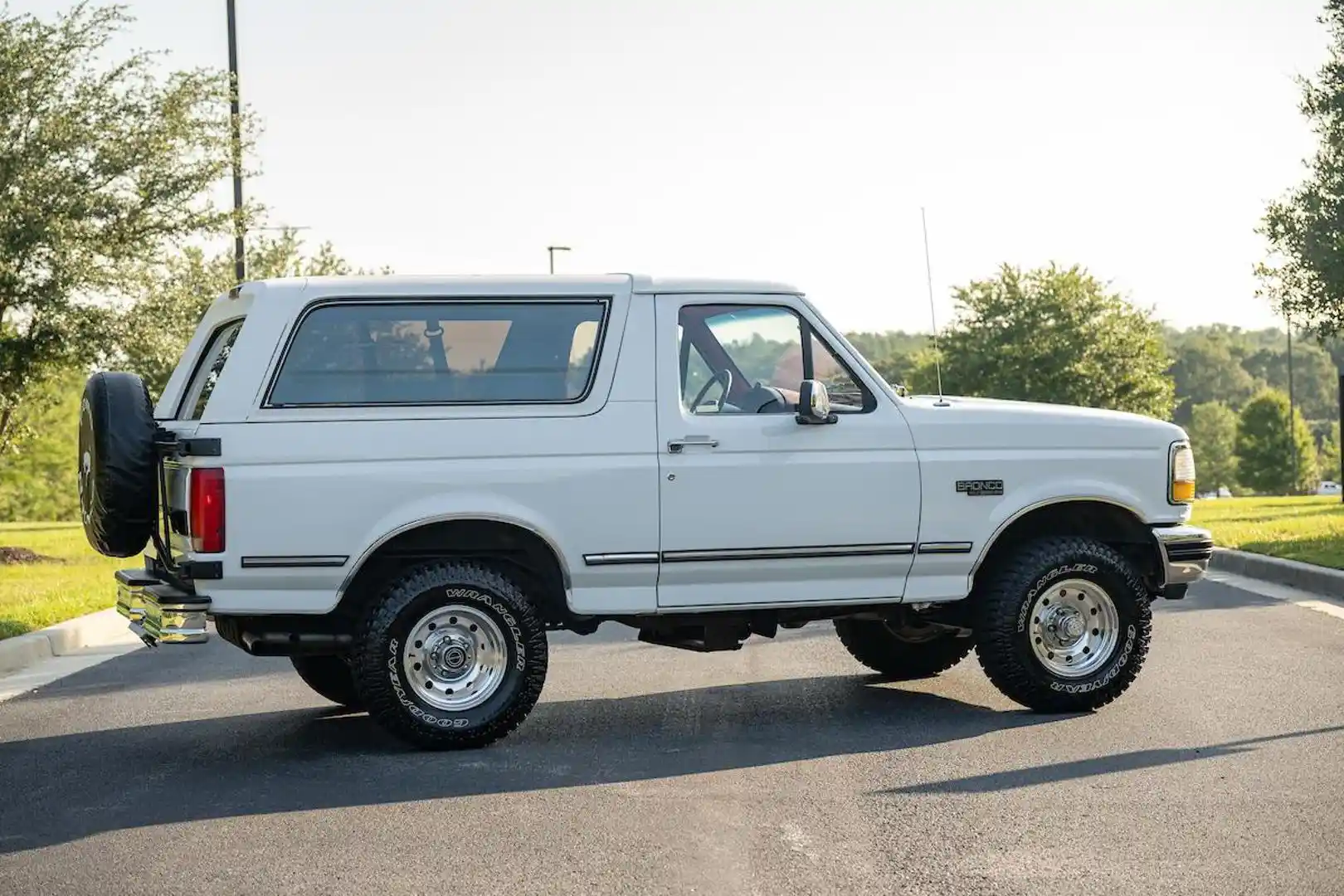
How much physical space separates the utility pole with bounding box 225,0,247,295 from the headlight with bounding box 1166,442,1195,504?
13.7 metres

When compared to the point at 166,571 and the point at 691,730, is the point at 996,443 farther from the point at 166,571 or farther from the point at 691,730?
the point at 166,571

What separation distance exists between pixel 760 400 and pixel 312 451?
7.30 ft

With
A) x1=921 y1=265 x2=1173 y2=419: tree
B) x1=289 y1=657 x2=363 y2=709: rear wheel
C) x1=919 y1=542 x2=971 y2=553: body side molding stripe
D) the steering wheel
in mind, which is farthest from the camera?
x1=921 y1=265 x2=1173 y2=419: tree

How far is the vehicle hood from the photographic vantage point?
9.07 m

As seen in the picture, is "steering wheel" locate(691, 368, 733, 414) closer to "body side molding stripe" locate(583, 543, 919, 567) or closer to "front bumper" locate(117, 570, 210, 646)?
"body side molding stripe" locate(583, 543, 919, 567)

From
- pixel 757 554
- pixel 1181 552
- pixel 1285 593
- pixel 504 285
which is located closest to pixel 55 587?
pixel 504 285

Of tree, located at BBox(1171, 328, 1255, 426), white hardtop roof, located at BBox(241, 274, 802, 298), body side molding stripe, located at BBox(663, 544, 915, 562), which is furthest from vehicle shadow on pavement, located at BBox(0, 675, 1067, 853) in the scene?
tree, located at BBox(1171, 328, 1255, 426)

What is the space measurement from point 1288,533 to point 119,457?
17513 millimetres

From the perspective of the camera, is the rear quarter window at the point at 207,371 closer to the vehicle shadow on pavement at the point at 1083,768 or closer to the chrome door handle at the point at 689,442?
the chrome door handle at the point at 689,442

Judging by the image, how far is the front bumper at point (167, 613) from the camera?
8141mm

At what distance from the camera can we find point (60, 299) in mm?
21578

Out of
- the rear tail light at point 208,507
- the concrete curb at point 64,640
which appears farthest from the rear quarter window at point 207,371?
the concrete curb at point 64,640

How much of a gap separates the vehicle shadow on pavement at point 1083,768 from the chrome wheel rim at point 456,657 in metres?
2.16

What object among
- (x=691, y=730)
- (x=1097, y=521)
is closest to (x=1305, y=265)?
(x=1097, y=521)
